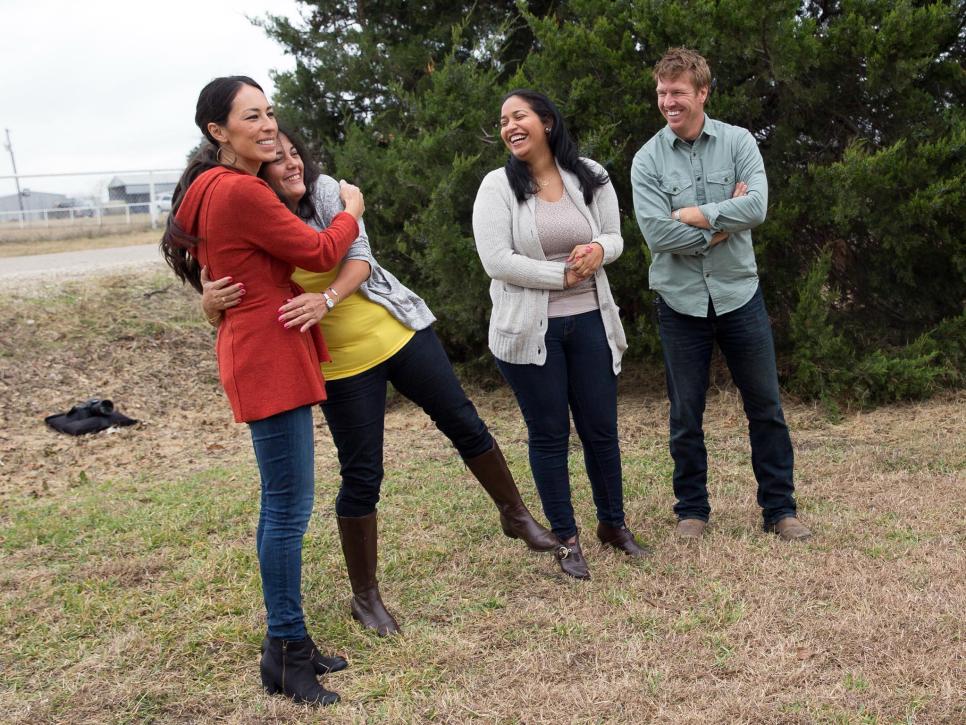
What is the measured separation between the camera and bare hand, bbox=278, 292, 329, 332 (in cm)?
322

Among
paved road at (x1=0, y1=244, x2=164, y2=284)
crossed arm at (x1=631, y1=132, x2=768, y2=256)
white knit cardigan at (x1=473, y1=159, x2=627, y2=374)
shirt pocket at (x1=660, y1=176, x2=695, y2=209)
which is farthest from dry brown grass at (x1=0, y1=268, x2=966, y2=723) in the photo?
paved road at (x1=0, y1=244, x2=164, y2=284)

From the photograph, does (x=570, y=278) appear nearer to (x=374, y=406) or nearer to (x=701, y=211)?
(x=701, y=211)

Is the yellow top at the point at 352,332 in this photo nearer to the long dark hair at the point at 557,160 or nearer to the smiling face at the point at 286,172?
the smiling face at the point at 286,172

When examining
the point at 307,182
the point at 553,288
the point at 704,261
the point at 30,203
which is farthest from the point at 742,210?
the point at 30,203

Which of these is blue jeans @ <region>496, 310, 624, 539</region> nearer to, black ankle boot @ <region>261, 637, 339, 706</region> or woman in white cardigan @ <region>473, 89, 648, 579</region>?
woman in white cardigan @ <region>473, 89, 648, 579</region>

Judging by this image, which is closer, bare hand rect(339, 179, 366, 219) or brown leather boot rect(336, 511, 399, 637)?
bare hand rect(339, 179, 366, 219)

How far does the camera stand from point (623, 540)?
449 centimetres

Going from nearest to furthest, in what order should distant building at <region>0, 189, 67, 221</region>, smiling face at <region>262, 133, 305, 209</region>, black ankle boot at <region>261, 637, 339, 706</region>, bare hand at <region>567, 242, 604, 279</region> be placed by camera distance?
black ankle boot at <region>261, 637, 339, 706</region> < smiling face at <region>262, 133, 305, 209</region> < bare hand at <region>567, 242, 604, 279</region> < distant building at <region>0, 189, 67, 221</region>

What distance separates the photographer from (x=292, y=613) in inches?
134

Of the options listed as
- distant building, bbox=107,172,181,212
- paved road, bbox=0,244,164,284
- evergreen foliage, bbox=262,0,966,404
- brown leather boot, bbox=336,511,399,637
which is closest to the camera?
brown leather boot, bbox=336,511,399,637

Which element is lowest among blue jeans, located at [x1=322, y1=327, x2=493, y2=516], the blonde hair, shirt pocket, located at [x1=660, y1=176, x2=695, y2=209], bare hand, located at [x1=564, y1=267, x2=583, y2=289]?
blue jeans, located at [x1=322, y1=327, x2=493, y2=516]

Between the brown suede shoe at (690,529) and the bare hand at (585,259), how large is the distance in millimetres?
1401

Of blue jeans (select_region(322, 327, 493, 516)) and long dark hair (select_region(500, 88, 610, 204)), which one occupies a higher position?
long dark hair (select_region(500, 88, 610, 204))

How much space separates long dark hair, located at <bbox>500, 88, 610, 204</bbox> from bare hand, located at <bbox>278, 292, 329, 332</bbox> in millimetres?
1210
